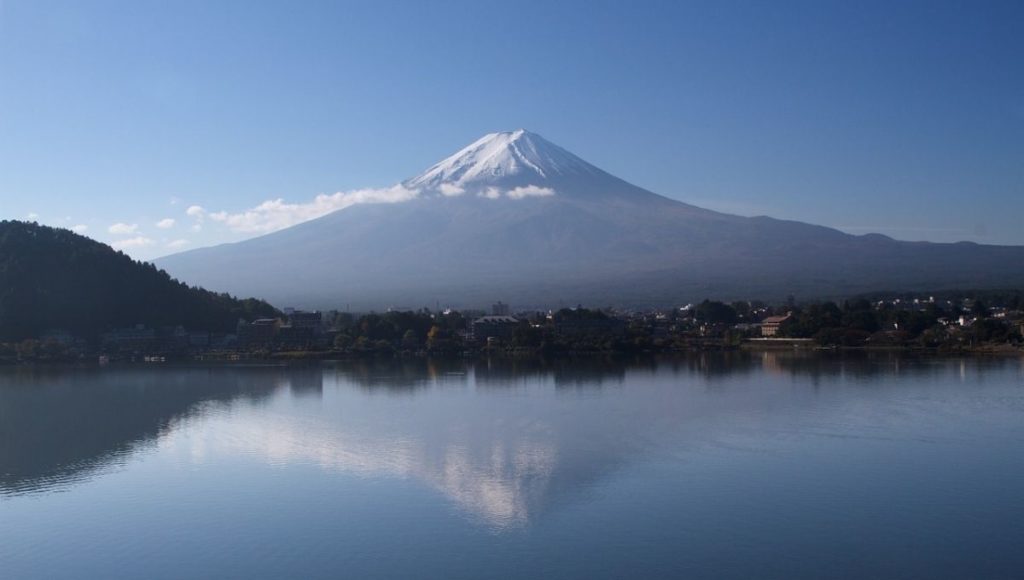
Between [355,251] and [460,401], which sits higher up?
[355,251]

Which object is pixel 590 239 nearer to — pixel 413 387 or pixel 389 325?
pixel 389 325

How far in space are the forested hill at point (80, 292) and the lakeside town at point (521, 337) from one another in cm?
31

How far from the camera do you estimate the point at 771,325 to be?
18.4 metres

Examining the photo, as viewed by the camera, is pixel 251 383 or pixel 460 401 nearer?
pixel 460 401

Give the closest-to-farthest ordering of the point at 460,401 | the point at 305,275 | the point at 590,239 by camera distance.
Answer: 1. the point at 460,401
2. the point at 305,275
3. the point at 590,239

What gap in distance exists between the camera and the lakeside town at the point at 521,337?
15.8m

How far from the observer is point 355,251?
3422 cm

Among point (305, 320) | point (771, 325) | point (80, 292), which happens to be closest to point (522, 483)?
point (80, 292)

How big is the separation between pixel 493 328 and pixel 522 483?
12.1 meters

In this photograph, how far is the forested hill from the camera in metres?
16.1

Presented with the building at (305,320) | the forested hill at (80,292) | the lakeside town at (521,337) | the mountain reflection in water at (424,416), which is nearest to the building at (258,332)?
the lakeside town at (521,337)

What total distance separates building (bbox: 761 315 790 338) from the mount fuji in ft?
26.4

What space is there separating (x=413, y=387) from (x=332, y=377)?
192cm

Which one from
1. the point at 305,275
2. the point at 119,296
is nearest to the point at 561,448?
Answer: the point at 119,296
